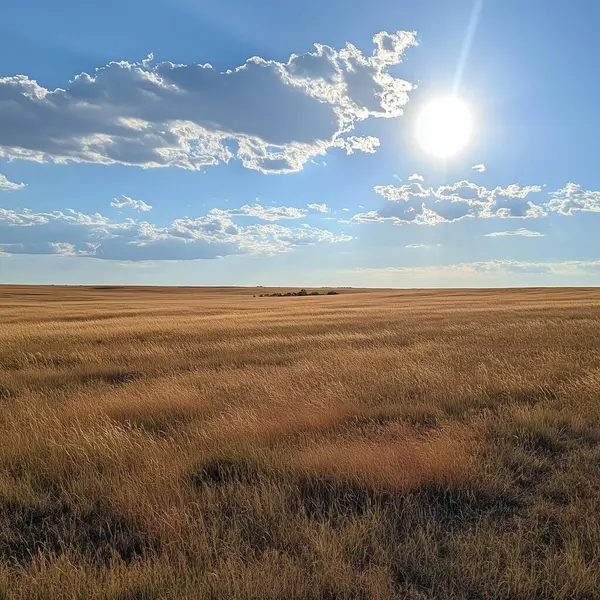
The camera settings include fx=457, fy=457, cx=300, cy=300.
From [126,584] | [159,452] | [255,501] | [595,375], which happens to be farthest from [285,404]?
[595,375]

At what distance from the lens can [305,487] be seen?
4699mm

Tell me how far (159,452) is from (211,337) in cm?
1377

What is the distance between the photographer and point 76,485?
476 centimetres

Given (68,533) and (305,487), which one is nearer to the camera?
(68,533)

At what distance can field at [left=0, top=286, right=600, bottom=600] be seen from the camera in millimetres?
3291

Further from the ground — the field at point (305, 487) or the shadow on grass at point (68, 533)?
the field at point (305, 487)

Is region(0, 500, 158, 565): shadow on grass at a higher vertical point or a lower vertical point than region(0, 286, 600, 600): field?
lower

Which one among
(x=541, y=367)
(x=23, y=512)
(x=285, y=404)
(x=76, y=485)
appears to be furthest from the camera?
(x=541, y=367)

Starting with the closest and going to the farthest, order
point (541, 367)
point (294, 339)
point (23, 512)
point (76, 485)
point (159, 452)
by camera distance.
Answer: point (23, 512) < point (76, 485) < point (159, 452) < point (541, 367) < point (294, 339)

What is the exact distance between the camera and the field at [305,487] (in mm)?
3291

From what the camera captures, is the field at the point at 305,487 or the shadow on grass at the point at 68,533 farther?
the shadow on grass at the point at 68,533

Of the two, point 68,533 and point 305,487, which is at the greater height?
point 305,487

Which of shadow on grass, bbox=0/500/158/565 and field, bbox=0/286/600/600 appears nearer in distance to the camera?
field, bbox=0/286/600/600

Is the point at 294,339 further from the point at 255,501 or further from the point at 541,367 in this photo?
the point at 255,501
